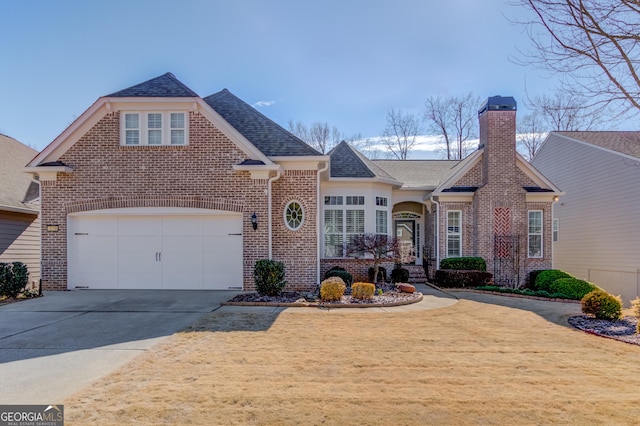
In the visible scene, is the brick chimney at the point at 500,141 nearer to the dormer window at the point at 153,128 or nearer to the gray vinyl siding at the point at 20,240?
the dormer window at the point at 153,128

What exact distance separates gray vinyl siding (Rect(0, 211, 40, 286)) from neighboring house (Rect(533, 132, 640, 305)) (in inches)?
864

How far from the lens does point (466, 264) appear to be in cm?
1486

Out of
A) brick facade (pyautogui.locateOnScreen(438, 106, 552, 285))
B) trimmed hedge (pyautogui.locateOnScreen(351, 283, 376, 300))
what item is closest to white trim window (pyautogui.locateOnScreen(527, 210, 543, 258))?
brick facade (pyautogui.locateOnScreen(438, 106, 552, 285))

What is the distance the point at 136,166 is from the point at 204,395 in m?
9.34

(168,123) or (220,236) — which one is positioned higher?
(168,123)

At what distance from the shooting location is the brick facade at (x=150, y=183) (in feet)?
38.7

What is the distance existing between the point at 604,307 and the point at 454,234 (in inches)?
290

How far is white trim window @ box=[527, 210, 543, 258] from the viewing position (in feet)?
51.7

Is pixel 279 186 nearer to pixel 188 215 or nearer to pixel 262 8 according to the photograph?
pixel 188 215

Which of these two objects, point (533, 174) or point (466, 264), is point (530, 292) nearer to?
point (466, 264)

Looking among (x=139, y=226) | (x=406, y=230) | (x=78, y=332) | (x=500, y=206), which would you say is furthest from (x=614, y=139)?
(x=78, y=332)

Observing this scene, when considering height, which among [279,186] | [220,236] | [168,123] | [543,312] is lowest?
[543,312]

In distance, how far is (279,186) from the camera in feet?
40.9

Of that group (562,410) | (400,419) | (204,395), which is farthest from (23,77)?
(562,410)
